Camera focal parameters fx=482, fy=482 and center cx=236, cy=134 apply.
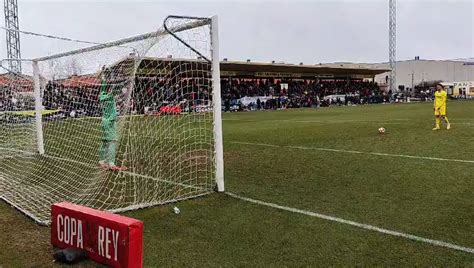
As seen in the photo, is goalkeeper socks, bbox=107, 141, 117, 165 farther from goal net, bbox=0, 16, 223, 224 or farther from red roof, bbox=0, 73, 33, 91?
red roof, bbox=0, 73, 33, 91

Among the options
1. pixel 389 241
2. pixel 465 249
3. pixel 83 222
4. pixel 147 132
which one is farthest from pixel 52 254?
pixel 147 132

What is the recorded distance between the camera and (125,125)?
759cm

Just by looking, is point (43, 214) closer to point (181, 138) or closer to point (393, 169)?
point (181, 138)

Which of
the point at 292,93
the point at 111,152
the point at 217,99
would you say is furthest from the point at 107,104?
the point at 292,93

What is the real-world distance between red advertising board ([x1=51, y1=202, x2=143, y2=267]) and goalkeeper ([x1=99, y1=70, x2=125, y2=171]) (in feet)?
12.9

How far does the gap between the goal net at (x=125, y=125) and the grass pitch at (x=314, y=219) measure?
0.70 metres

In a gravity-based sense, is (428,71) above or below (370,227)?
above

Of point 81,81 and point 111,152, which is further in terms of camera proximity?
point 81,81

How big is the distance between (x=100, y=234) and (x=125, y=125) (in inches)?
142

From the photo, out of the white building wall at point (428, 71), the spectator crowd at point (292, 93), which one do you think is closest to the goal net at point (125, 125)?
the spectator crowd at point (292, 93)

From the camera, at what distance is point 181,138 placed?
10.7 meters

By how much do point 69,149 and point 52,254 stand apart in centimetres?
861

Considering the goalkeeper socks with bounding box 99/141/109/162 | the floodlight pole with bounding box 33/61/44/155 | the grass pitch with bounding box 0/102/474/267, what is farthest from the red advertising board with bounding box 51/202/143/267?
the floodlight pole with bounding box 33/61/44/155

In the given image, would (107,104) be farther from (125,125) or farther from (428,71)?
(428,71)
